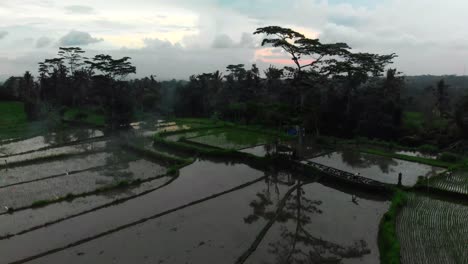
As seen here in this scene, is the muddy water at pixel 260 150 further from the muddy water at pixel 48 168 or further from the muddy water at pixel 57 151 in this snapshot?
the muddy water at pixel 57 151

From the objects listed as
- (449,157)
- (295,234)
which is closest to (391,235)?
(295,234)

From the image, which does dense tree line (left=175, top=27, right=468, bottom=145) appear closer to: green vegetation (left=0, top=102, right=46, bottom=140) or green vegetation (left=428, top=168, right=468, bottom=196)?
green vegetation (left=428, top=168, right=468, bottom=196)

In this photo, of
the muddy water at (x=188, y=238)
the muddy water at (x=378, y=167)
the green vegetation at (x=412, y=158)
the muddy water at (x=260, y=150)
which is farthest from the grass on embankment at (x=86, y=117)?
the green vegetation at (x=412, y=158)

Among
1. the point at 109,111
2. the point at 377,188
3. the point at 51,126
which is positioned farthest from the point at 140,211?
the point at 51,126

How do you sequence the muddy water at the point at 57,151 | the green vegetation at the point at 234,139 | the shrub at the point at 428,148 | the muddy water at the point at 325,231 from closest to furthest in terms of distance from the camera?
the muddy water at the point at 325,231
the muddy water at the point at 57,151
the shrub at the point at 428,148
the green vegetation at the point at 234,139

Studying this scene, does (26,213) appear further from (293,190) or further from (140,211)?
(293,190)

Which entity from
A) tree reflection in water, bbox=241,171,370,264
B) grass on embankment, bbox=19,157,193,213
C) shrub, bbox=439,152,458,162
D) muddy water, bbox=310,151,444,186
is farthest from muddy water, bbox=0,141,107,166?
shrub, bbox=439,152,458,162
